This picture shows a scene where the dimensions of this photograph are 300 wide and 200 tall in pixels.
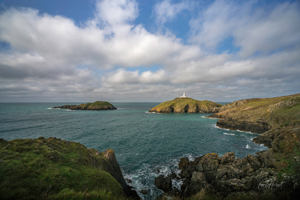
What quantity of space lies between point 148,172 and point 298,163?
2200 cm

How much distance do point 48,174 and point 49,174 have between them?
0.23 ft

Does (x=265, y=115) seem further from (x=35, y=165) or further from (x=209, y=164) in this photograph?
→ (x=35, y=165)

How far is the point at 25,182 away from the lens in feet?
27.3

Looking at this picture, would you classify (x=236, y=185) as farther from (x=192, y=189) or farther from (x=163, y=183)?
(x=163, y=183)

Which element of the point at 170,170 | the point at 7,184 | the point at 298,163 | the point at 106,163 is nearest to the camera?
the point at 7,184

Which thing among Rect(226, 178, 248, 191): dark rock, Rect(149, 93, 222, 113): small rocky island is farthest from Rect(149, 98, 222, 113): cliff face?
Rect(226, 178, 248, 191): dark rock

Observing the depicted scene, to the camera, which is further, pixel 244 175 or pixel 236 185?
pixel 244 175

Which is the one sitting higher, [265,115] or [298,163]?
[265,115]

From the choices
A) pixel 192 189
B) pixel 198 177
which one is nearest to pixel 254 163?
pixel 198 177

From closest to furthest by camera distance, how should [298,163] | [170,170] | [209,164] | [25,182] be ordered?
1. [25,182]
2. [298,163]
3. [209,164]
4. [170,170]

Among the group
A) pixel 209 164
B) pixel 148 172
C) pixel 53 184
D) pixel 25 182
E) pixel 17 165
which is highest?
pixel 17 165

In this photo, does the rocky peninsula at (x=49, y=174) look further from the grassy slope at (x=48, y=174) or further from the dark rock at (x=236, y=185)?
the dark rock at (x=236, y=185)

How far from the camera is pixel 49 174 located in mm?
9875

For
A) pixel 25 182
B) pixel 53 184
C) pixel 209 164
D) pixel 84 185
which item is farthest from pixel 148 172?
pixel 25 182
